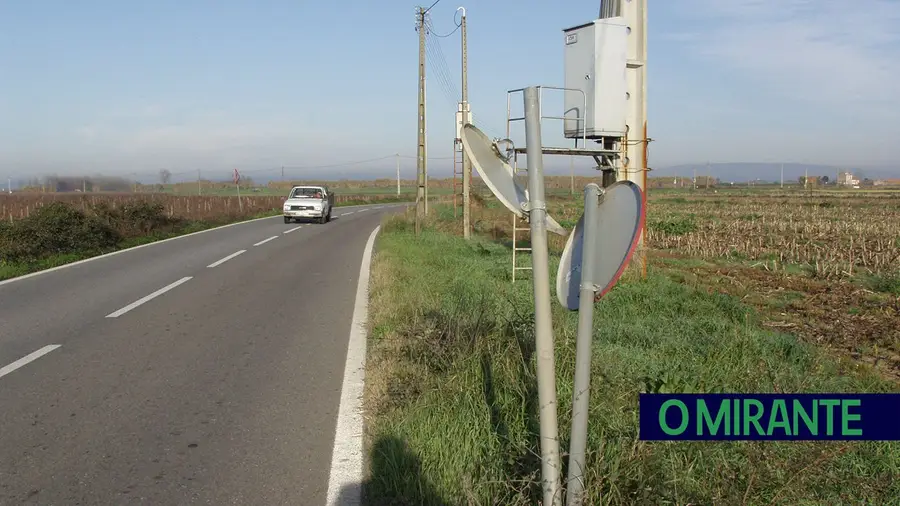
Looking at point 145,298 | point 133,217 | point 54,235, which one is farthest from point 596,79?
point 133,217

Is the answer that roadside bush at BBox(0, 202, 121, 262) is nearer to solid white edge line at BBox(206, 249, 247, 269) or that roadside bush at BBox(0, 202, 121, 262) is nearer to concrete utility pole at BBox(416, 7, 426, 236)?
solid white edge line at BBox(206, 249, 247, 269)

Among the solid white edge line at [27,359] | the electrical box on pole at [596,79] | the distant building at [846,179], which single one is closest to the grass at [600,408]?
the electrical box on pole at [596,79]

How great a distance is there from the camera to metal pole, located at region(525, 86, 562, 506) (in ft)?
10.3

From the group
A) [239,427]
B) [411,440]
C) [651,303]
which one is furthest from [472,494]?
[651,303]

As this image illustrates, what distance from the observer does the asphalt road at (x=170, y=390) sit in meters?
4.46

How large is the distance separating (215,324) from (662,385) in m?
6.11

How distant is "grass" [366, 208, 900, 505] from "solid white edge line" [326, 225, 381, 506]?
0.11 metres

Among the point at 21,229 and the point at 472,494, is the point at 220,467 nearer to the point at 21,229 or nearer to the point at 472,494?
the point at 472,494

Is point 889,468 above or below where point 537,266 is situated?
below

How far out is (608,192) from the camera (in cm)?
305

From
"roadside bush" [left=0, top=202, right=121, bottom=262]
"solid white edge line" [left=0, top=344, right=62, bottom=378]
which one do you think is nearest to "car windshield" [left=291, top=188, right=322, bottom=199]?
"roadside bush" [left=0, top=202, right=121, bottom=262]

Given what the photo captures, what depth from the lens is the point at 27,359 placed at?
24.0 ft

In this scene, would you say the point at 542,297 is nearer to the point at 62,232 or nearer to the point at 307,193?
the point at 62,232

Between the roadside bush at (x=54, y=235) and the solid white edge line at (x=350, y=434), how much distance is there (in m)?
11.8
